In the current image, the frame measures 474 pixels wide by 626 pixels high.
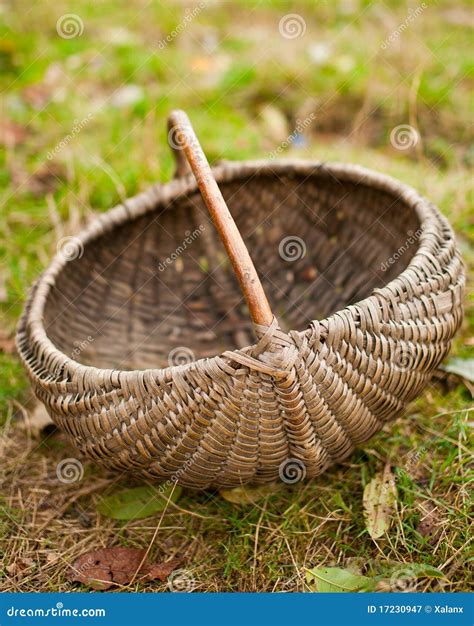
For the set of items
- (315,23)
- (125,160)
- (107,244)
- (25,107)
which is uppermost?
(315,23)

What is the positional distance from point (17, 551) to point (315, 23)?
2.57 m

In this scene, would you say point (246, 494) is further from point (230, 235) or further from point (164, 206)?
point (164, 206)

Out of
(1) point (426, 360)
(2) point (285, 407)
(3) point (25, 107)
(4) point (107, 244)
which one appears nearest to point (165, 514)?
(2) point (285, 407)

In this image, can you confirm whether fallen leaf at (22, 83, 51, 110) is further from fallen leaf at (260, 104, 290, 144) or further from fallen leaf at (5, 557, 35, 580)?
fallen leaf at (5, 557, 35, 580)

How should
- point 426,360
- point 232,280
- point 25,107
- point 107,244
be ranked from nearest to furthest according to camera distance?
point 426,360, point 107,244, point 232,280, point 25,107

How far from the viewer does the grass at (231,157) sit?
1.18 meters

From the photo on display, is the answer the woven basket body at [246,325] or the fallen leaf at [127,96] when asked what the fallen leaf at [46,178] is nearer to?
the fallen leaf at [127,96]

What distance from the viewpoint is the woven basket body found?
3.34 ft

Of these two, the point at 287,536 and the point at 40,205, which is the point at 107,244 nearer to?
the point at 40,205

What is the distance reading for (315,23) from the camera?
3066 mm

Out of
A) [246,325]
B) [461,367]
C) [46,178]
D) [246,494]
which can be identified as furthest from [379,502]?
[46,178]

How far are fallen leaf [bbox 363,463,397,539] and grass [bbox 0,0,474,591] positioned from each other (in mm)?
19

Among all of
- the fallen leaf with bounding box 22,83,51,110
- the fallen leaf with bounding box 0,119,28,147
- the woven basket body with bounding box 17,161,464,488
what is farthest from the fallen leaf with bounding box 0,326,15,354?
the fallen leaf with bounding box 22,83,51,110

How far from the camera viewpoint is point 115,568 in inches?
46.3
